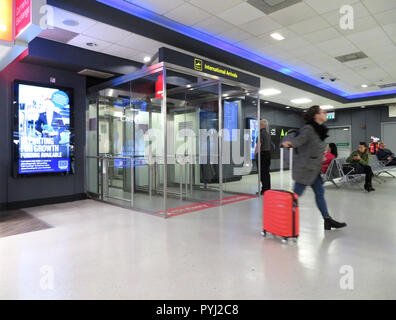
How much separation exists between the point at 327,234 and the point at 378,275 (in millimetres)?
1169

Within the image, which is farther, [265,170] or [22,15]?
[265,170]

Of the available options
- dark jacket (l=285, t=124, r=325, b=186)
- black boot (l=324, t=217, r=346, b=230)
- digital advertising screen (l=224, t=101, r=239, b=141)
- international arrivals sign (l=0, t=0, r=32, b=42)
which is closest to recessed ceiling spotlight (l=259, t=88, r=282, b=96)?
digital advertising screen (l=224, t=101, r=239, b=141)

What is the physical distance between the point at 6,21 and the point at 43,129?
2647mm

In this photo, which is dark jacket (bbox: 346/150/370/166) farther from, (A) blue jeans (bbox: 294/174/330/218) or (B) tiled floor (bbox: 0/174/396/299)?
(A) blue jeans (bbox: 294/174/330/218)

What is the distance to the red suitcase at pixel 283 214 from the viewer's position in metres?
3.07

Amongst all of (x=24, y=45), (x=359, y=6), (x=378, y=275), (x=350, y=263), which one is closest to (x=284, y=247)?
(x=350, y=263)

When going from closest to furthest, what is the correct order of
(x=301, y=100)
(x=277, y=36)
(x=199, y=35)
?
(x=199, y=35) < (x=277, y=36) < (x=301, y=100)

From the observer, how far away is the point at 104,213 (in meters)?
4.73

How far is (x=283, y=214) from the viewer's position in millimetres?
3115

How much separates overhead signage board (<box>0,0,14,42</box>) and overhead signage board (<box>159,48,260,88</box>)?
2022 mm

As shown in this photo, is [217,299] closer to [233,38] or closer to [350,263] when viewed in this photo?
[350,263]

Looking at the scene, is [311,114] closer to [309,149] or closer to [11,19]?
[309,149]

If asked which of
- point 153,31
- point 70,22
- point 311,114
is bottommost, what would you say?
point 311,114

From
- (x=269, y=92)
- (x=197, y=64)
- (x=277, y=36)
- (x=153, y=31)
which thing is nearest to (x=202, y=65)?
(x=197, y=64)
